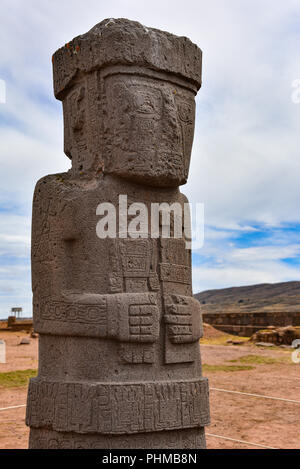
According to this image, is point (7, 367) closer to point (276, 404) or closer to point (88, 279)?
point (276, 404)

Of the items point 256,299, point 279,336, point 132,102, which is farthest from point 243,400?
point 256,299

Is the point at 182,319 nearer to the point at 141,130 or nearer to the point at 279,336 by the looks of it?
the point at 141,130

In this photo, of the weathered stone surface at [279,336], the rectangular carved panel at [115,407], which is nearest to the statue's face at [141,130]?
the rectangular carved panel at [115,407]

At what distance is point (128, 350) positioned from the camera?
3809 millimetres

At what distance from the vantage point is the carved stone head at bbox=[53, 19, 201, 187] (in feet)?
13.1

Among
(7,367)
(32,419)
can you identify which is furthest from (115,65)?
(7,367)

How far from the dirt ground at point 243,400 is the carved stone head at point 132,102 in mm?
3792

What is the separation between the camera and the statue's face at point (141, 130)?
13.1 ft

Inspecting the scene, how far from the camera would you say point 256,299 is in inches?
1825

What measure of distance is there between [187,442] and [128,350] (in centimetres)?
87

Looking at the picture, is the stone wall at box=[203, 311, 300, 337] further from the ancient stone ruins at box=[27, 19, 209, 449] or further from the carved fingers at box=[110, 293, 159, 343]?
the carved fingers at box=[110, 293, 159, 343]

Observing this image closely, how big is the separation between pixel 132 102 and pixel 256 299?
43985 mm

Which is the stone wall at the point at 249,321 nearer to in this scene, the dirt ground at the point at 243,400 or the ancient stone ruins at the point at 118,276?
the dirt ground at the point at 243,400

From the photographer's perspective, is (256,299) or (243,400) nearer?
(243,400)
